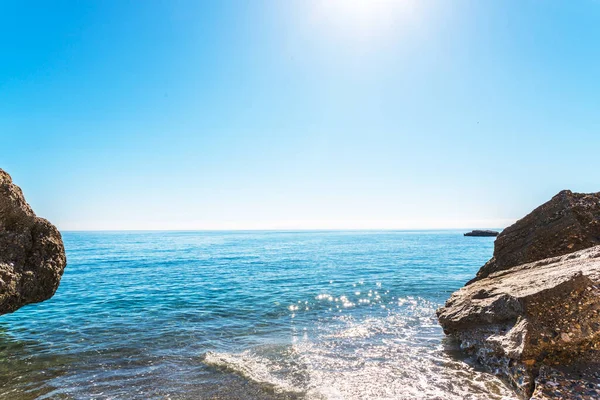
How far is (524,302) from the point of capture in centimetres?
812

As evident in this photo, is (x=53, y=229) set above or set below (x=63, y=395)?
above

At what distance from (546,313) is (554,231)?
5531 millimetres

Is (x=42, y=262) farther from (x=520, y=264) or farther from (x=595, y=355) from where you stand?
(x=520, y=264)

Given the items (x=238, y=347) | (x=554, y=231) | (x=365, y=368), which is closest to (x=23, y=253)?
(x=238, y=347)

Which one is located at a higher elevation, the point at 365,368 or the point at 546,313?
the point at 546,313

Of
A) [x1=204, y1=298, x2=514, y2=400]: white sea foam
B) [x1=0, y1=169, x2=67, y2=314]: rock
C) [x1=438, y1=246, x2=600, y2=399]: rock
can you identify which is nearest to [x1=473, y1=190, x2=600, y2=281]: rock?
[x1=438, y1=246, x2=600, y2=399]: rock

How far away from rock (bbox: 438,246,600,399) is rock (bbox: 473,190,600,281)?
1.97 meters

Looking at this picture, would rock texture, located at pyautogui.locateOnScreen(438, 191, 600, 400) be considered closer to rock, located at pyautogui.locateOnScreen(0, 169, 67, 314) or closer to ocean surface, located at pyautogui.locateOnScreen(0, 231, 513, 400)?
ocean surface, located at pyautogui.locateOnScreen(0, 231, 513, 400)

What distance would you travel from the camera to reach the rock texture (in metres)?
7.23

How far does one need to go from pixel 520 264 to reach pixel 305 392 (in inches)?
380

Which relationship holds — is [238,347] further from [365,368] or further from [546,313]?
[546,313]

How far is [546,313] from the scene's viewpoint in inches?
310

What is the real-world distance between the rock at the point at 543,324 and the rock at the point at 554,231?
1969mm

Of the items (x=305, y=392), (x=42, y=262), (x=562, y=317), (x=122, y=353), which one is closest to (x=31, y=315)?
(x=42, y=262)
